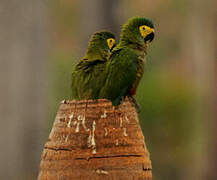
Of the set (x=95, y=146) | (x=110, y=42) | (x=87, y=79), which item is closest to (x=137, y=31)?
(x=110, y=42)

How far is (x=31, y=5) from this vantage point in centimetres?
830

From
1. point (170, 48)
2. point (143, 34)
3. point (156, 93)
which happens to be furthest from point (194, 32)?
point (143, 34)

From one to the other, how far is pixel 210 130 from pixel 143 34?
6.01m

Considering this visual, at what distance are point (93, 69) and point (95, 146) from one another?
0.50m

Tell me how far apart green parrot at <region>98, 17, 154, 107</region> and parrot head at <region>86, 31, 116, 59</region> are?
68 millimetres

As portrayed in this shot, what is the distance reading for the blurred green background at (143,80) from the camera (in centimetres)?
783

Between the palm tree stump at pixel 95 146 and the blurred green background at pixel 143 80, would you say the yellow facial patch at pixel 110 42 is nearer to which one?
the palm tree stump at pixel 95 146

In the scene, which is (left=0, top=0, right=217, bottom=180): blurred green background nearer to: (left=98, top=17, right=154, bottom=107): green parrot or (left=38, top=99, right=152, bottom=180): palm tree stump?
(left=98, top=17, right=154, bottom=107): green parrot

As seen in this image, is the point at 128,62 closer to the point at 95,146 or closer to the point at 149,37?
the point at 149,37

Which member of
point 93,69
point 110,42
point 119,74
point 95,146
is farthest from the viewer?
point 110,42

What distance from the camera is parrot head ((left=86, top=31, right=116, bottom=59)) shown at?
9.11 ft

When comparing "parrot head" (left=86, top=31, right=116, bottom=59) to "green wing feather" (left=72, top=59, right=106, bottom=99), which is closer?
"green wing feather" (left=72, top=59, right=106, bottom=99)

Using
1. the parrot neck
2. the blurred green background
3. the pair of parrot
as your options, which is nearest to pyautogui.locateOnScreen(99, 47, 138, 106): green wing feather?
the pair of parrot

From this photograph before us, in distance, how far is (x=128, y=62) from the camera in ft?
8.67
